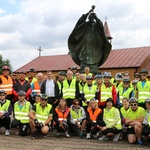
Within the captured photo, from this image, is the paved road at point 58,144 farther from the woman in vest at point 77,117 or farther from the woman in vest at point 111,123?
the woman in vest at point 77,117

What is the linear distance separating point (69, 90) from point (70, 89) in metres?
0.04

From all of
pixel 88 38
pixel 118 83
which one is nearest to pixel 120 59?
pixel 88 38

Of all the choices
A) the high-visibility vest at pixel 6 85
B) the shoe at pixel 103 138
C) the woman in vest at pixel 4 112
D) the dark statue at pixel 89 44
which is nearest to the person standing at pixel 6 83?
the high-visibility vest at pixel 6 85

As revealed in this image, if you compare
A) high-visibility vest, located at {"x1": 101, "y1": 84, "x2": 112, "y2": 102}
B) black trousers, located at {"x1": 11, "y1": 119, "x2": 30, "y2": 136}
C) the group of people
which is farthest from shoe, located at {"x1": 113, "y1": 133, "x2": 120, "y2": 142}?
black trousers, located at {"x1": 11, "y1": 119, "x2": 30, "y2": 136}

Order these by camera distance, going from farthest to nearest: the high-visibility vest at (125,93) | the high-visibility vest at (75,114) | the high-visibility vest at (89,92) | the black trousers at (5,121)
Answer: the high-visibility vest at (125,93), the high-visibility vest at (89,92), the high-visibility vest at (75,114), the black trousers at (5,121)

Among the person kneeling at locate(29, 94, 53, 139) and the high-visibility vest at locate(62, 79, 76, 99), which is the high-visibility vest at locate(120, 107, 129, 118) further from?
the person kneeling at locate(29, 94, 53, 139)

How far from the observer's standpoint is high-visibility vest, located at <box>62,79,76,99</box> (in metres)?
8.14

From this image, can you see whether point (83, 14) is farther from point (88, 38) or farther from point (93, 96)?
point (93, 96)

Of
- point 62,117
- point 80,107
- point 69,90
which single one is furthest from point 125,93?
point 62,117

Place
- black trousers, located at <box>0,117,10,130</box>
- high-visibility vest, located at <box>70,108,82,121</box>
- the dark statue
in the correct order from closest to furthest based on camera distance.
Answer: black trousers, located at <box>0,117,10,130</box>, high-visibility vest, located at <box>70,108,82,121</box>, the dark statue

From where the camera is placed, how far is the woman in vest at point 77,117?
7.62 metres

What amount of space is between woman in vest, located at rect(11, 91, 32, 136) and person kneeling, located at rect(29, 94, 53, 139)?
235mm

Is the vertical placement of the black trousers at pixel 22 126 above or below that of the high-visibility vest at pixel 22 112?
below

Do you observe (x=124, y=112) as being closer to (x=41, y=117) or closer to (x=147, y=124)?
(x=147, y=124)
